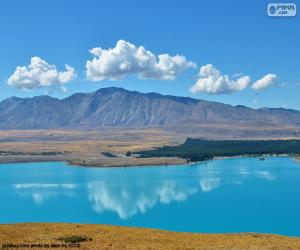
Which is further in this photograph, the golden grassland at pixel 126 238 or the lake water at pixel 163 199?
the lake water at pixel 163 199

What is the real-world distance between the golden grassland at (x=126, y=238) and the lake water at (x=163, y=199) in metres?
25.3

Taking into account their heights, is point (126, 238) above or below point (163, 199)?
above

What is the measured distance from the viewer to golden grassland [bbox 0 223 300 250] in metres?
29.5

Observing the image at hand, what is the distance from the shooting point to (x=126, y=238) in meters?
31.5

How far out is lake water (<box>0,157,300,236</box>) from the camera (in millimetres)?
66812

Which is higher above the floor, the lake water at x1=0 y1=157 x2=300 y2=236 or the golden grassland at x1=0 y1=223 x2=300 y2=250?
the golden grassland at x1=0 y1=223 x2=300 y2=250

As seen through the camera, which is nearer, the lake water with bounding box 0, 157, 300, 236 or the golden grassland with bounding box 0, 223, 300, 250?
the golden grassland with bounding box 0, 223, 300, 250

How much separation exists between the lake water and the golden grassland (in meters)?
25.3

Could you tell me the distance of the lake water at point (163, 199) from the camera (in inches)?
2630

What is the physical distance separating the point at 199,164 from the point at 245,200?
8813 centimetres

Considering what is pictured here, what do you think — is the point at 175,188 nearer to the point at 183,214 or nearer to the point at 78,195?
the point at 78,195

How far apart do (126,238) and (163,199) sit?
58704mm

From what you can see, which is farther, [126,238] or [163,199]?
[163,199]

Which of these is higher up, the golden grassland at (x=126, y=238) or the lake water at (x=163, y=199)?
the golden grassland at (x=126, y=238)
